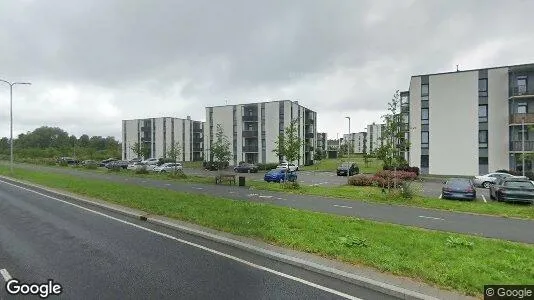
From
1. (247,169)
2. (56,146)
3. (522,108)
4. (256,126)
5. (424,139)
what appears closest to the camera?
(522,108)

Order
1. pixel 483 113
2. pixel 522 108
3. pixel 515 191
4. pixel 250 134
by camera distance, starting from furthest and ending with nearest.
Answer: pixel 250 134 < pixel 483 113 < pixel 522 108 < pixel 515 191

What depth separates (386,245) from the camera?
25.4ft

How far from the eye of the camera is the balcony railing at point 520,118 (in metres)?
34.2

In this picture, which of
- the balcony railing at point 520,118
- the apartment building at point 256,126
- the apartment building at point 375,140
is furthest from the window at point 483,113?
the apartment building at point 256,126

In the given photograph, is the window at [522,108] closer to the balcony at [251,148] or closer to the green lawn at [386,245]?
the green lawn at [386,245]

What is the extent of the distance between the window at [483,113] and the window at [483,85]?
70.3 inches

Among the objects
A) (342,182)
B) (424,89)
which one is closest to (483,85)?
(424,89)

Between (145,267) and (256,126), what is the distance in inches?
2297

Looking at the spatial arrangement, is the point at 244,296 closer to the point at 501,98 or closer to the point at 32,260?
the point at 32,260

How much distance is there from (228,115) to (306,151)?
57.0ft

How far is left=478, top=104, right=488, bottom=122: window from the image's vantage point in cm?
3750

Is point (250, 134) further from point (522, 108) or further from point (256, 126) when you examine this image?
point (522, 108)

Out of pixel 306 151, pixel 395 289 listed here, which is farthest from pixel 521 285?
pixel 306 151

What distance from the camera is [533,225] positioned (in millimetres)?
11656
